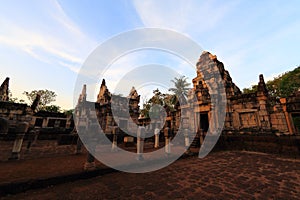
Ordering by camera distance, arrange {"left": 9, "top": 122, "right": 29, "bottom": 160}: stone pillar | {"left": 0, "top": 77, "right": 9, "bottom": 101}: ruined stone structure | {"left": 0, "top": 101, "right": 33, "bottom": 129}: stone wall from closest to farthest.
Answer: {"left": 9, "top": 122, "right": 29, "bottom": 160}: stone pillar → {"left": 0, "top": 101, "right": 33, "bottom": 129}: stone wall → {"left": 0, "top": 77, "right": 9, "bottom": 101}: ruined stone structure

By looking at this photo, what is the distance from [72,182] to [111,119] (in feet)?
51.9

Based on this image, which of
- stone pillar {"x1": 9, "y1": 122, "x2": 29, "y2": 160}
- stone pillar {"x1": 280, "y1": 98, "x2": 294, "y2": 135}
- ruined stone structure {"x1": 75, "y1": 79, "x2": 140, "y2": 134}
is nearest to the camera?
stone pillar {"x1": 9, "y1": 122, "x2": 29, "y2": 160}

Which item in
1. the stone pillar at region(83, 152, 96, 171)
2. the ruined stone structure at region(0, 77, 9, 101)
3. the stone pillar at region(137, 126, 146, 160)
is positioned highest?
the ruined stone structure at region(0, 77, 9, 101)

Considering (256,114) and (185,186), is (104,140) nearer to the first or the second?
(185,186)

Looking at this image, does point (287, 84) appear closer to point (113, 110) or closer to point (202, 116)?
point (202, 116)

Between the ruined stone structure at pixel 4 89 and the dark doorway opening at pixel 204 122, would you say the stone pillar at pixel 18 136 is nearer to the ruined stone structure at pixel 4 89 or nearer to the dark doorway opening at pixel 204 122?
the dark doorway opening at pixel 204 122

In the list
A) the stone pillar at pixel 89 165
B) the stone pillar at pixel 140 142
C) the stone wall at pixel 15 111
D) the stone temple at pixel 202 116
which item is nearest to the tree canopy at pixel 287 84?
the stone temple at pixel 202 116

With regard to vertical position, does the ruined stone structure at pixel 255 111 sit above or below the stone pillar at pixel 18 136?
above

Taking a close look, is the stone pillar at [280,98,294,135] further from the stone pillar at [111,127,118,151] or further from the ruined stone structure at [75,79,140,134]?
the ruined stone structure at [75,79,140,134]

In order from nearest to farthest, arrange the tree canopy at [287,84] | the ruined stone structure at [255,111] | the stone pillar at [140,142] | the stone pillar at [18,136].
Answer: the stone pillar at [18,136] → the stone pillar at [140,142] → the ruined stone structure at [255,111] → the tree canopy at [287,84]

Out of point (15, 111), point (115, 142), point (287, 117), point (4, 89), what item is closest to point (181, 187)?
point (115, 142)

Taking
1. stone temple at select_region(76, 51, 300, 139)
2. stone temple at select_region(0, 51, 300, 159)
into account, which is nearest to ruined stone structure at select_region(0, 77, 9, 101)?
stone temple at select_region(0, 51, 300, 159)

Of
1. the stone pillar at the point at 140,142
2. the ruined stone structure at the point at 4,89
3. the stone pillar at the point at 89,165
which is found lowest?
the stone pillar at the point at 89,165

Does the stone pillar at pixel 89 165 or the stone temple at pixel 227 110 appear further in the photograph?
the stone temple at pixel 227 110
